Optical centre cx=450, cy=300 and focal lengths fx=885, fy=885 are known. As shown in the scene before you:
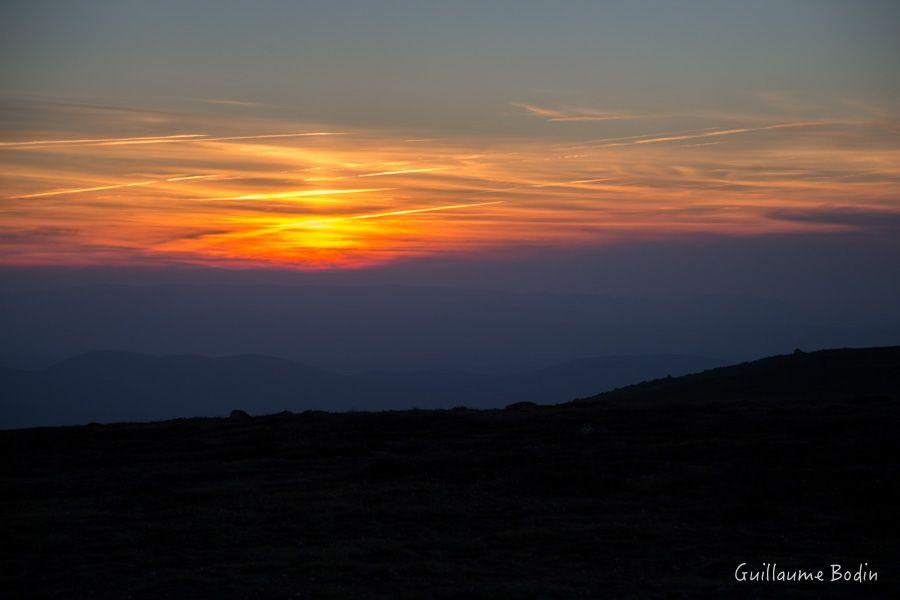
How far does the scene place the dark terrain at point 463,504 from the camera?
1595cm

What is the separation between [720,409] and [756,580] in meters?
22.8

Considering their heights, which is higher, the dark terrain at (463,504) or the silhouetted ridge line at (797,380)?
the silhouetted ridge line at (797,380)

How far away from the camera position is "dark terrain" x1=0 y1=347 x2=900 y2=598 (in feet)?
52.3

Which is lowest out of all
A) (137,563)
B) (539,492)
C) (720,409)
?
(137,563)

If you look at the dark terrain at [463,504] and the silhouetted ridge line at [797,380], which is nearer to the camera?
the dark terrain at [463,504]

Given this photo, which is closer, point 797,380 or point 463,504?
point 463,504

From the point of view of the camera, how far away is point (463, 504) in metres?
22.1

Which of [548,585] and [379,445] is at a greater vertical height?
[379,445]

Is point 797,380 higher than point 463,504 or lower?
higher

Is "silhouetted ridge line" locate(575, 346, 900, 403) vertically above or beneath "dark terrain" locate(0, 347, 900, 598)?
above

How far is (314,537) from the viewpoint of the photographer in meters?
19.1

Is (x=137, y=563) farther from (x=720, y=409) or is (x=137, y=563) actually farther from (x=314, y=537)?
(x=720, y=409)

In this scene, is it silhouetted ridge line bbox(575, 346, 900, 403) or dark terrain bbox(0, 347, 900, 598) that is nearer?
dark terrain bbox(0, 347, 900, 598)

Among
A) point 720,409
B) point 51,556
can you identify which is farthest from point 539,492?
point 720,409
